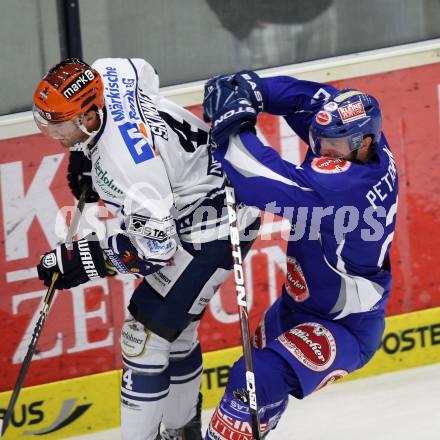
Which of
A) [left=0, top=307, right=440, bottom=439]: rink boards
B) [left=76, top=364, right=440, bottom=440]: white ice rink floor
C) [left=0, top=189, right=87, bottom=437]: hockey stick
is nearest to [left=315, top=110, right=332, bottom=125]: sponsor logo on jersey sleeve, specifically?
[left=0, top=189, right=87, bottom=437]: hockey stick

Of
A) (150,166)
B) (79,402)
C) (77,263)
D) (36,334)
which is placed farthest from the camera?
(79,402)

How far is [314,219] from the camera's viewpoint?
11.3ft

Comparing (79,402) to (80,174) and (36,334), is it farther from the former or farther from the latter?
(80,174)

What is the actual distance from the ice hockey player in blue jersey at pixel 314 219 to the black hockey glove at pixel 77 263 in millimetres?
496

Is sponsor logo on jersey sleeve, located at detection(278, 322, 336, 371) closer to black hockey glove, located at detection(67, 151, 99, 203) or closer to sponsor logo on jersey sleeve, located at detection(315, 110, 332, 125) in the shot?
sponsor logo on jersey sleeve, located at detection(315, 110, 332, 125)

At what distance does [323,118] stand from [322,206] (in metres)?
0.26

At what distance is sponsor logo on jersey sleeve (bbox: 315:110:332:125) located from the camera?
3442 mm

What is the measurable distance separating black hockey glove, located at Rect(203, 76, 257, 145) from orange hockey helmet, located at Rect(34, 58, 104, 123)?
328 millimetres

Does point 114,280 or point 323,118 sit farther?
point 114,280

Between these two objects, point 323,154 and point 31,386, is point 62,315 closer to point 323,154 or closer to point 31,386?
point 31,386

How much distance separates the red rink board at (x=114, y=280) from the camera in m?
4.38

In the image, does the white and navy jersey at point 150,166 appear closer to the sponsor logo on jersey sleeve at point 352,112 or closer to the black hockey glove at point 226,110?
the black hockey glove at point 226,110

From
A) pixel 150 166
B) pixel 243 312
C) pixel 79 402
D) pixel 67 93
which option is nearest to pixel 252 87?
pixel 150 166

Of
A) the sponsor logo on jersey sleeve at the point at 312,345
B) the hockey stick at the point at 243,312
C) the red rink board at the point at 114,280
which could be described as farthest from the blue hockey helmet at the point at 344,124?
the red rink board at the point at 114,280
